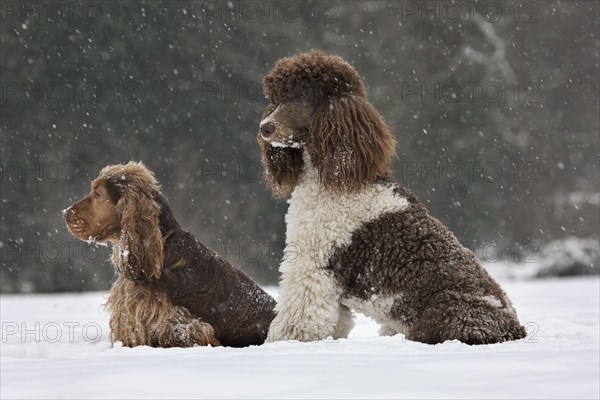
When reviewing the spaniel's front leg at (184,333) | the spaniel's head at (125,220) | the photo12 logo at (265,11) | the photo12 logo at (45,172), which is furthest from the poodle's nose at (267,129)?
the photo12 logo at (265,11)

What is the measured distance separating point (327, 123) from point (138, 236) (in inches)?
52.6

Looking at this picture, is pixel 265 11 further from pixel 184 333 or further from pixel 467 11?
pixel 184 333

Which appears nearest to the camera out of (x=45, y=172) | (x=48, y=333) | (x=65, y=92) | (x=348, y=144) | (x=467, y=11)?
(x=348, y=144)

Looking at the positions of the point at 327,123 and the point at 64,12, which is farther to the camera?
the point at 64,12

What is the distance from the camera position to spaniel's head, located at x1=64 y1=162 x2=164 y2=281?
506 cm

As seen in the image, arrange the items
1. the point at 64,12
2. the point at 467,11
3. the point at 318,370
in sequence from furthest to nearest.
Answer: the point at 467,11 → the point at 64,12 → the point at 318,370

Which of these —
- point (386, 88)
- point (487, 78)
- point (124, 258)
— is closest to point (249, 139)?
point (386, 88)

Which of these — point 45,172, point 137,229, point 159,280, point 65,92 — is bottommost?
point 159,280

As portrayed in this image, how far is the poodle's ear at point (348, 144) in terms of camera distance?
4.82m

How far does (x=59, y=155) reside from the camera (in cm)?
1511

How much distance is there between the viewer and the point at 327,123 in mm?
4891

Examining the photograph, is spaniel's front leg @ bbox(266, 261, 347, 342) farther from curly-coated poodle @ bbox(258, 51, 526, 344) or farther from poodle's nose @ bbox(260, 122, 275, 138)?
poodle's nose @ bbox(260, 122, 275, 138)

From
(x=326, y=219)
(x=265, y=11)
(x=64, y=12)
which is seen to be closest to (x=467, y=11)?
(x=265, y=11)

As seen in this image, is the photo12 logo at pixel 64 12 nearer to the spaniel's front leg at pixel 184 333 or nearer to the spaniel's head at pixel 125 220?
the spaniel's head at pixel 125 220
